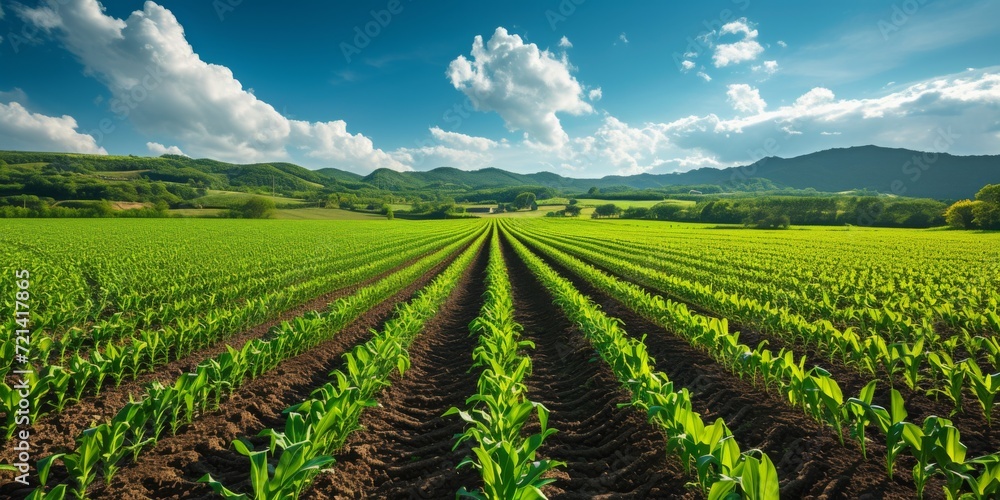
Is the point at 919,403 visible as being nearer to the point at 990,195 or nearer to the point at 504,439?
the point at 504,439

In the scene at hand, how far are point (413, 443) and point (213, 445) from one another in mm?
2233

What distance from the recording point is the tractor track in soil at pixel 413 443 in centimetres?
391

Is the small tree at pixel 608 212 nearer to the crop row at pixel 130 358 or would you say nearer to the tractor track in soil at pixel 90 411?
the crop row at pixel 130 358

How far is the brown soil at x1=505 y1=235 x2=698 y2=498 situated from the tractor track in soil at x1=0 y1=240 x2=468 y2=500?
3.42 metres

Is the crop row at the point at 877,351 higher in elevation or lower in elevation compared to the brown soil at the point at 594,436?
higher

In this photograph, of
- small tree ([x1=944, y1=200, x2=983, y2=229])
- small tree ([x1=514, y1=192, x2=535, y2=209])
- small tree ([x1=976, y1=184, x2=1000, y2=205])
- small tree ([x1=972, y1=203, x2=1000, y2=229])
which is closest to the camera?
small tree ([x1=972, y1=203, x2=1000, y2=229])

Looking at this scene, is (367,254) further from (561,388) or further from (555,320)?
(561,388)

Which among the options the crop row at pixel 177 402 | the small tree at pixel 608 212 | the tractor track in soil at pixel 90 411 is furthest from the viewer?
the small tree at pixel 608 212

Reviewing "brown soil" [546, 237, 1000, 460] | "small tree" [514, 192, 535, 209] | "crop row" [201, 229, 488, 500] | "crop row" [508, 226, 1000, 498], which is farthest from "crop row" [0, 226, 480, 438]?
"small tree" [514, 192, 535, 209]

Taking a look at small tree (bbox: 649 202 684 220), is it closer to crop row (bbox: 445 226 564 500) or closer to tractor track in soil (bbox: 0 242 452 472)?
crop row (bbox: 445 226 564 500)

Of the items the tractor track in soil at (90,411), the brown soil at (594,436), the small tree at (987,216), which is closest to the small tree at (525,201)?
the small tree at (987,216)

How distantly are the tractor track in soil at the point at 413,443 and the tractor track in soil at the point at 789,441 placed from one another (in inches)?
129

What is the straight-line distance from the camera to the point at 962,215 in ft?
219

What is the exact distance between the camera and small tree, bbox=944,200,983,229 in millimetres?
65438
